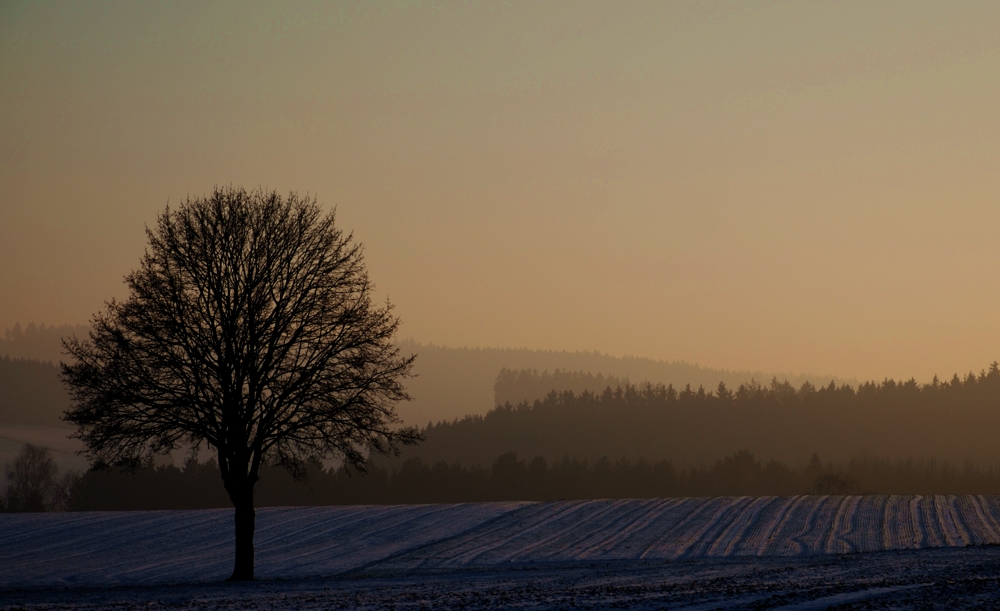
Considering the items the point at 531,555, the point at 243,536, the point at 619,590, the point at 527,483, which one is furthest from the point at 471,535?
the point at 527,483

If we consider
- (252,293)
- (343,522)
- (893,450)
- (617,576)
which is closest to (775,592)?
(617,576)

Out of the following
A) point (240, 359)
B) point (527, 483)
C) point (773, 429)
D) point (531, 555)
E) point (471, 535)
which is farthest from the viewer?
point (773, 429)

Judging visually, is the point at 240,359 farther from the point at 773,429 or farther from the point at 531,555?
the point at 773,429

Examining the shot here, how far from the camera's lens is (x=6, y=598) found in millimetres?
20922

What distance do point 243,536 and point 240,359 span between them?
5.22 m

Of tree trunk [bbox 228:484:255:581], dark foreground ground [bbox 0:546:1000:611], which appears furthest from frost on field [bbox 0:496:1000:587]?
dark foreground ground [bbox 0:546:1000:611]

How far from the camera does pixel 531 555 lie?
35.1 m

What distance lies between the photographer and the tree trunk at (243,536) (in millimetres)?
25594

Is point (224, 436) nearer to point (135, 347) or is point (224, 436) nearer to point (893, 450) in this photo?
point (135, 347)

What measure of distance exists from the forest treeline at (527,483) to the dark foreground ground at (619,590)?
83.9 meters

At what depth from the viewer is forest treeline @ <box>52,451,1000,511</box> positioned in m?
106

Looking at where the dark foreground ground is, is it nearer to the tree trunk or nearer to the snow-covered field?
the snow-covered field

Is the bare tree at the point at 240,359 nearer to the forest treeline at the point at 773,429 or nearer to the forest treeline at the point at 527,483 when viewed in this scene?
the forest treeline at the point at 527,483

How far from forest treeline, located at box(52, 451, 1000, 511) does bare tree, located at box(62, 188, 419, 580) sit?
82.3m
